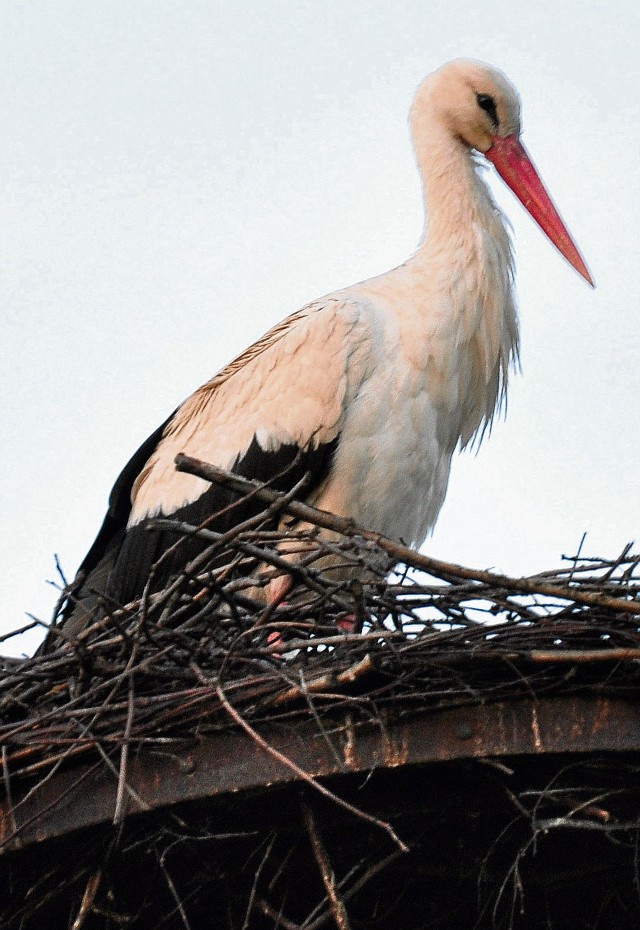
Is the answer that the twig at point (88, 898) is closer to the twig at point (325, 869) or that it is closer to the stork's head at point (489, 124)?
the twig at point (325, 869)

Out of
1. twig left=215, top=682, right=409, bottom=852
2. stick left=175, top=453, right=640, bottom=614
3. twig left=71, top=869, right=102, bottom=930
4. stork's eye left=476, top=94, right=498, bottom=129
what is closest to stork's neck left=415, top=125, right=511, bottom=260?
stork's eye left=476, top=94, right=498, bottom=129

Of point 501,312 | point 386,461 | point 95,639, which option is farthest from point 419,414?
point 95,639

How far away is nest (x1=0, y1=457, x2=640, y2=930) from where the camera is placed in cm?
329


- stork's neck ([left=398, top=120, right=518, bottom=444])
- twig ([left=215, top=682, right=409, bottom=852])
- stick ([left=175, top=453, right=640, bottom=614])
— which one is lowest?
twig ([left=215, top=682, right=409, bottom=852])

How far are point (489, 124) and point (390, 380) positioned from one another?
1257 millimetres

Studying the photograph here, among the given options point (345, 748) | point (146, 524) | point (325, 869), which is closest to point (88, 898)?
point (325, 869)

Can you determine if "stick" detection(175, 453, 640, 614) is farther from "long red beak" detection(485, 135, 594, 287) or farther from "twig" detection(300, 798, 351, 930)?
"long red beak" detection(485, 135, 594, 287)

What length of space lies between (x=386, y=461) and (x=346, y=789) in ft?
5.18

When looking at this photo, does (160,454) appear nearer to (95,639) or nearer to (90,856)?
(95,639)

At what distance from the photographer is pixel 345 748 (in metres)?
3.31

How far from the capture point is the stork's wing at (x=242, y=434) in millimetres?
4855

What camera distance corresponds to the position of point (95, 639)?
3.67 meters

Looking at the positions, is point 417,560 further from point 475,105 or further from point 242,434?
point 475,105

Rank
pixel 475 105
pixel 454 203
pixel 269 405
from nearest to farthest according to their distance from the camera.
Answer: pixel 269 405 < pixel 454 203 < pixel 475 105
